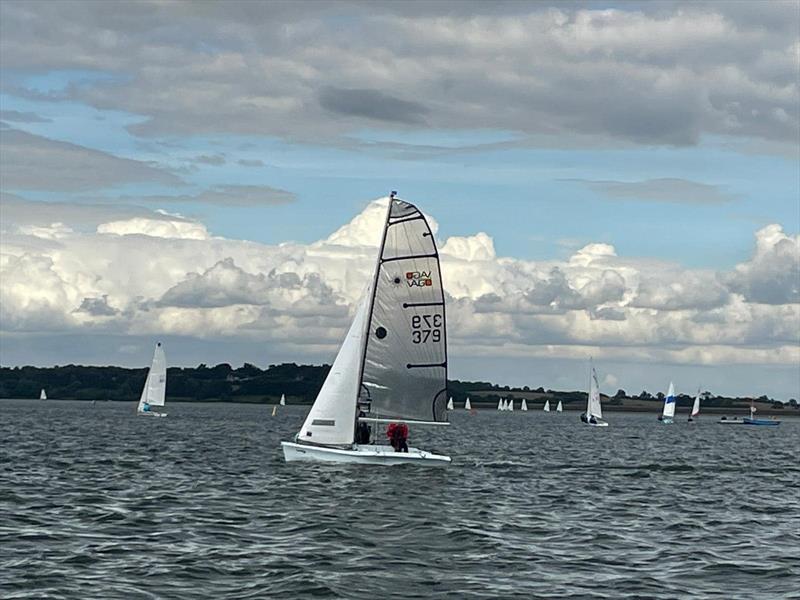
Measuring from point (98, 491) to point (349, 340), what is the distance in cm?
1422

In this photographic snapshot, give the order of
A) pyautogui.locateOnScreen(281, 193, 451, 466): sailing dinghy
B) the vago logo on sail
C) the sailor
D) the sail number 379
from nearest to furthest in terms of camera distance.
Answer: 1. the sailor
2. pyautogui.locateOnScreen(281, 193, 451, 466): sailing dinghy
3. the vago logo on sail
4. the sail number 379

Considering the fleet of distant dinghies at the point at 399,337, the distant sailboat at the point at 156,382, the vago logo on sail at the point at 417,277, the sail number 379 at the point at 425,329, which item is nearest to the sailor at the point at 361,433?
the fleet of distant dinghies at the point at 399,337

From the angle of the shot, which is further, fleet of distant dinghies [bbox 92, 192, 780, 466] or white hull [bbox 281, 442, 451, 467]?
fleet of distant dinghies [bbox 92, 192, 780, 466]

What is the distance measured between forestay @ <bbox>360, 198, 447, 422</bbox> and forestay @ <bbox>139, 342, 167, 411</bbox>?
99.0 meters

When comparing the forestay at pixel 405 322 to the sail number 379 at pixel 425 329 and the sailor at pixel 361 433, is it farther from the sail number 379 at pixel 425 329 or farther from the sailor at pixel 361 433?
the sailor at pixel 361 433

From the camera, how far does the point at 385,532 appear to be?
123ft

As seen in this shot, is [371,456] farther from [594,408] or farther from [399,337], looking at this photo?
[594,408]

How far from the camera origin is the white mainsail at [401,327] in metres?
56.7

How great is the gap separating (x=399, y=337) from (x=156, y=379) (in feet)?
354

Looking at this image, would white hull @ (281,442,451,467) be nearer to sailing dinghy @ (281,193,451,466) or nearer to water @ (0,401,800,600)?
water @ (0,401,800,600)

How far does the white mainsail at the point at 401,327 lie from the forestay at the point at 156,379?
98812 mm

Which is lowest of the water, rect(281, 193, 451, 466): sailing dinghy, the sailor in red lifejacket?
the water

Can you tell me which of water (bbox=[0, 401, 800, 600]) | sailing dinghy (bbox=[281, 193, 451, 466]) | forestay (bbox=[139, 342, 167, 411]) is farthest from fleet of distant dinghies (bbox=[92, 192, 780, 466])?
forestay (bbox=[139, 342, 167, 411])

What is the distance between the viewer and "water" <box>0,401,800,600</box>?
28.3m
